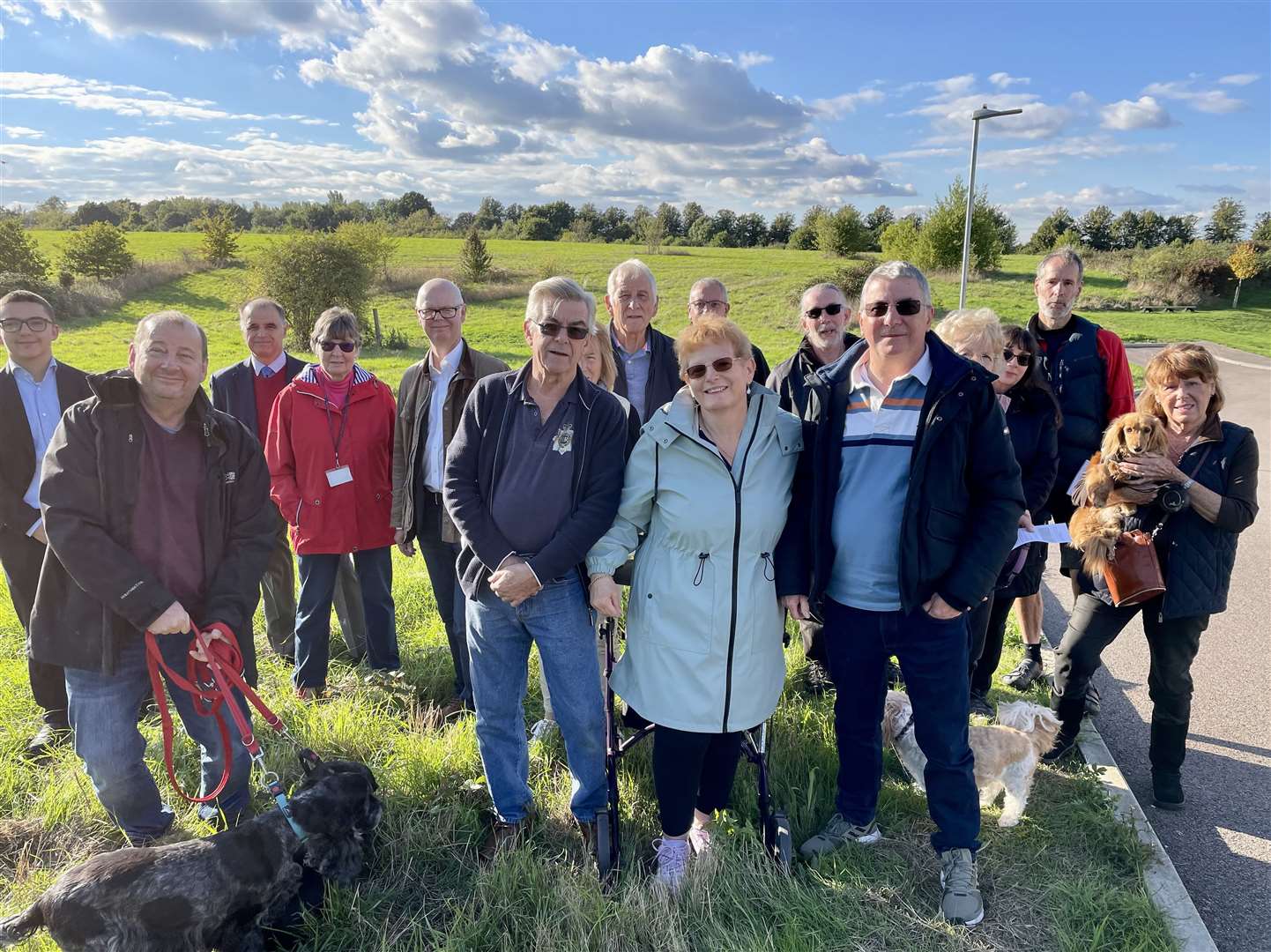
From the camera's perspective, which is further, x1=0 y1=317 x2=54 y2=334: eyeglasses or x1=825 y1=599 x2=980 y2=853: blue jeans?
x1=0 y1=317 x2=54 y2=334: eyeglasses

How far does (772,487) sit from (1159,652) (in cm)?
247

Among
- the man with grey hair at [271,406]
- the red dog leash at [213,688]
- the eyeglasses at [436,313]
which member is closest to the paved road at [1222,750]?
the red dog leash at [213,688]

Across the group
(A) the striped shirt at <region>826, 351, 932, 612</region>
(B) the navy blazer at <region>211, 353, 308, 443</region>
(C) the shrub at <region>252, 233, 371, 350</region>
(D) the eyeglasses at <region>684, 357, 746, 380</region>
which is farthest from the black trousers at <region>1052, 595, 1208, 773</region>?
(C) the shrub at <region>252, 233, 371, 350</region>

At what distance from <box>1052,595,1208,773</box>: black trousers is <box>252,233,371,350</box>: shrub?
93.3 ft

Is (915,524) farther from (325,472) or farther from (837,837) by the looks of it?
(325,472)

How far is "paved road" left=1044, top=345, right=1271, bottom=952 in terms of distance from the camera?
3.05 metres

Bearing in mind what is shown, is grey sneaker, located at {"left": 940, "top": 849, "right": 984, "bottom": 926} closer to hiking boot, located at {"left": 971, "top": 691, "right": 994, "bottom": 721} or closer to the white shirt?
hiking boot, located at {"left": 971, "top": 691, "right": 994, "bottom": 721}

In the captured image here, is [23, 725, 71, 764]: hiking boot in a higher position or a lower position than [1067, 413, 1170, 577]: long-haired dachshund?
lower

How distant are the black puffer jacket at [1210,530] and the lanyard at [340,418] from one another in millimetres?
4592

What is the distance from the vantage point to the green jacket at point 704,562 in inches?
106

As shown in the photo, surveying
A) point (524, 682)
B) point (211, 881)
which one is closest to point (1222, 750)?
point (524, 682)

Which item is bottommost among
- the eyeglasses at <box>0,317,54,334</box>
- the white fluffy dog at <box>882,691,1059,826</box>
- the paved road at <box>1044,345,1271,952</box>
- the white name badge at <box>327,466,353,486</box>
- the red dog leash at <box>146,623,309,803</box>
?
the paved road at <box>1044,345,1271,952</box>

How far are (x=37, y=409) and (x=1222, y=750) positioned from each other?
6941 millimetres

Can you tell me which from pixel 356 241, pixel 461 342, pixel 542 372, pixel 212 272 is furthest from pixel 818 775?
pixel 212 272
